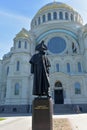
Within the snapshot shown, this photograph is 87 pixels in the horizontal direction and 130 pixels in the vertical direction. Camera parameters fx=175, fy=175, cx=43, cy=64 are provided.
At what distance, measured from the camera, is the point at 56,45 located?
37844mm

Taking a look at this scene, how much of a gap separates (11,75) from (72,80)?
11.3 m

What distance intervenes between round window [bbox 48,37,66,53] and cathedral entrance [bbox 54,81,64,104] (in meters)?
8.54

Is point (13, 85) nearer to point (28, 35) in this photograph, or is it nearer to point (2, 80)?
point (2, 80)

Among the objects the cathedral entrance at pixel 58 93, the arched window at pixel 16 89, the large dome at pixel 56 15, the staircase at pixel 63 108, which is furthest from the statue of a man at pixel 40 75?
the large dome at pixel 56 15

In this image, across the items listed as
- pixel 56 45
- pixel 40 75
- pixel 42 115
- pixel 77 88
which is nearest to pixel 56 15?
pixel 56 45

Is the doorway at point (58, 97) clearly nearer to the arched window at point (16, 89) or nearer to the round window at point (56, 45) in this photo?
the arched window at point (16, 89)

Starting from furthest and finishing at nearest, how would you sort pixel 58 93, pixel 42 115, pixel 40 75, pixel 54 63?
pixel 54 63 < pixel 58 93 < pixel 40 75 < pixel 42 115

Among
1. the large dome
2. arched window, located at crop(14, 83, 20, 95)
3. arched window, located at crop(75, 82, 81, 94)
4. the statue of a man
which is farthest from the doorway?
the statue of a man

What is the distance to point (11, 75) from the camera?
108 feet

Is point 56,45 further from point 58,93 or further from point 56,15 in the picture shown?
point 58,93

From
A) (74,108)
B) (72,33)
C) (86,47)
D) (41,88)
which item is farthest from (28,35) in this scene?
(41,88)

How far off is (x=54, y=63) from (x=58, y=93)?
6.27m

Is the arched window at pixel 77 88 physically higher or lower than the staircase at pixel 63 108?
higher

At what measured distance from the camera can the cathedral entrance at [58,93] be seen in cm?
3116
